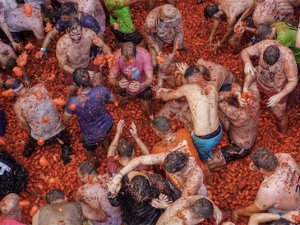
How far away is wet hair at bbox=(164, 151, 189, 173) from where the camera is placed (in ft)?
18.0

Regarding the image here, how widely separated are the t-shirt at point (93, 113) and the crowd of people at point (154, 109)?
2cm

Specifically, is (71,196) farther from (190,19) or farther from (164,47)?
(190,19)

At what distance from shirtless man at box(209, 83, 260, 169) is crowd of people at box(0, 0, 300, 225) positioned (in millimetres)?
17

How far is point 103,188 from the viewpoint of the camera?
5625mm

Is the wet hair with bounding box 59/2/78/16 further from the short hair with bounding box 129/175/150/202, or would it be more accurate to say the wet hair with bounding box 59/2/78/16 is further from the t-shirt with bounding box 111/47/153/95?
the short hair with bounding box 129/175/150/202

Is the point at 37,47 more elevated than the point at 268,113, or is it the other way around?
the point at 37,47

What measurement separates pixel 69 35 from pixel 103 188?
8.98ft

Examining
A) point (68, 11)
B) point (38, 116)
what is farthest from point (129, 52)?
point (38, 116)

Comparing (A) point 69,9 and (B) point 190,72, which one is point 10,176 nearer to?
(A) point 69,9

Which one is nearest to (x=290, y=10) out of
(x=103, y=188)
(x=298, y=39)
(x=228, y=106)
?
(x=298, y=39)

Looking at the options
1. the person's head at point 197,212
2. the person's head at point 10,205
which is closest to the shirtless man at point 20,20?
the person's head at point 10,205

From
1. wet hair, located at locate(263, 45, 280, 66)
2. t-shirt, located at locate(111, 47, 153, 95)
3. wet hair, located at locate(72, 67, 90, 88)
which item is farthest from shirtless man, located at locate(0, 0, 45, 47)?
wet hair, located at locate(263, 45, 280, 66)

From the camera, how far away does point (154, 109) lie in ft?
26.7

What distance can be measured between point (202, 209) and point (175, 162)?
70 centimetres
